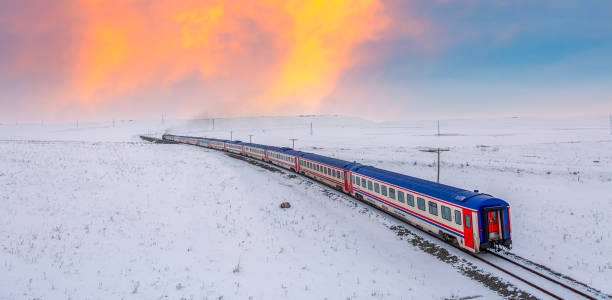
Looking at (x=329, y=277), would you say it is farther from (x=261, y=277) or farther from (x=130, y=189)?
(x=130, y=189)

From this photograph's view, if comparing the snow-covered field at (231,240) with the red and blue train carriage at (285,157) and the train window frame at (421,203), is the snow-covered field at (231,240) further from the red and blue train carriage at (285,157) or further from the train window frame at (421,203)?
the red and blue train carriage at (285,157)

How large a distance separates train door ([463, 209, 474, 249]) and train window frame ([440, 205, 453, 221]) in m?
0.98

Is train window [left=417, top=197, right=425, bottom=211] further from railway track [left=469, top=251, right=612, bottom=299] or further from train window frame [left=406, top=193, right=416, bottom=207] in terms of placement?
railway track [left=469, top=251, right=612, bottom=299]

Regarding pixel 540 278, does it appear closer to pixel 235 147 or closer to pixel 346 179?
pixel 346 179

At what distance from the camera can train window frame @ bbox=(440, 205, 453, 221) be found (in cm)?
1777

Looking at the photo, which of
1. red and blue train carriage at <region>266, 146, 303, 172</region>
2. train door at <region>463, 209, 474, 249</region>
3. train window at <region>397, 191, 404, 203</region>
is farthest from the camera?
red and blue train carriage at <region>266, 146, 303, 172</region>

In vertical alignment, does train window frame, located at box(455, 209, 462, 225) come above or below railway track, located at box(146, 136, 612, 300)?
above

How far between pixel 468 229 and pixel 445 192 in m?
2.44

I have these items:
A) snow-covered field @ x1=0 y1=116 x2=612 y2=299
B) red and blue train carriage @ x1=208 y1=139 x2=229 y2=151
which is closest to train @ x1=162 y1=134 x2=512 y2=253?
snow-covered field @ x1=0 y1=116 x2=612 y2=299

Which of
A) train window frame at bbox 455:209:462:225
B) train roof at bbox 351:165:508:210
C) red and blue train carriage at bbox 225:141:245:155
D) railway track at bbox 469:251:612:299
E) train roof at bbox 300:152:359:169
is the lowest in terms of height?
railway track at bbox 469:251:612:299

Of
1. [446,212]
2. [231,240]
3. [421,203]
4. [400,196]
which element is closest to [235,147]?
[400,196]

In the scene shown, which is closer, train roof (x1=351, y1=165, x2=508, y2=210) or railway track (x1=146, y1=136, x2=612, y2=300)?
railway track (x1=146, y1=136, x2=612, y2=300)

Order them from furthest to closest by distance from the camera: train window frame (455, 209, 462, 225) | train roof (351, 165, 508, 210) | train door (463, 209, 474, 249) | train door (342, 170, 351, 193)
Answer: train door (342, 170, 351, 193) → train window frame (455, 209, 462, 225) → train roof (351, 165, 508, 210) → train door (463, 209, 474, 249)

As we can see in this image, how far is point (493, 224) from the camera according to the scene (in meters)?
16.6
